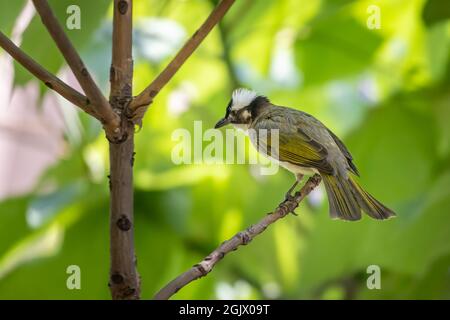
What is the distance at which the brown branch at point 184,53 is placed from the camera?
2.31 ft

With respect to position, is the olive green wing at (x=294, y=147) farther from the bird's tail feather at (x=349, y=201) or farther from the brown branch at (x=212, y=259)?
the brown branch at (x=212, y=259)

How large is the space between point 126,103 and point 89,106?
65mm

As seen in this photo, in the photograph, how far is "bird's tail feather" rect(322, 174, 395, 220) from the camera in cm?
92

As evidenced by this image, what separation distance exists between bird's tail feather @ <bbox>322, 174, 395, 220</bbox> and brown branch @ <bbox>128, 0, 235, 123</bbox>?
0.30m

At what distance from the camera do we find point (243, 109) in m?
1.36

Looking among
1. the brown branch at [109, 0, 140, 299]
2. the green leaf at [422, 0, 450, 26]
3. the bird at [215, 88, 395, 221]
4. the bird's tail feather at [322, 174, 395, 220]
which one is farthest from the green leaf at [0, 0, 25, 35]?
the green leaf at [422, 0, 450, 26]

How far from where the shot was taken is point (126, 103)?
31.4 inches

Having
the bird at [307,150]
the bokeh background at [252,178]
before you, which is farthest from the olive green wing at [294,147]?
the bokeh background at [252,178]

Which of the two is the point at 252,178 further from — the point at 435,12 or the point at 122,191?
the point at 122,191

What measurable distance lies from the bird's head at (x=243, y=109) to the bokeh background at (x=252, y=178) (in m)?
0.20

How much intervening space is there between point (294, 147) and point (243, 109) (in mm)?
184

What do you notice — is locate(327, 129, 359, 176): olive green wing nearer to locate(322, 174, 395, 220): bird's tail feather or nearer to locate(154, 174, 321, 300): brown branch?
locate(322, 174, 395, 220): bird's tail feather
